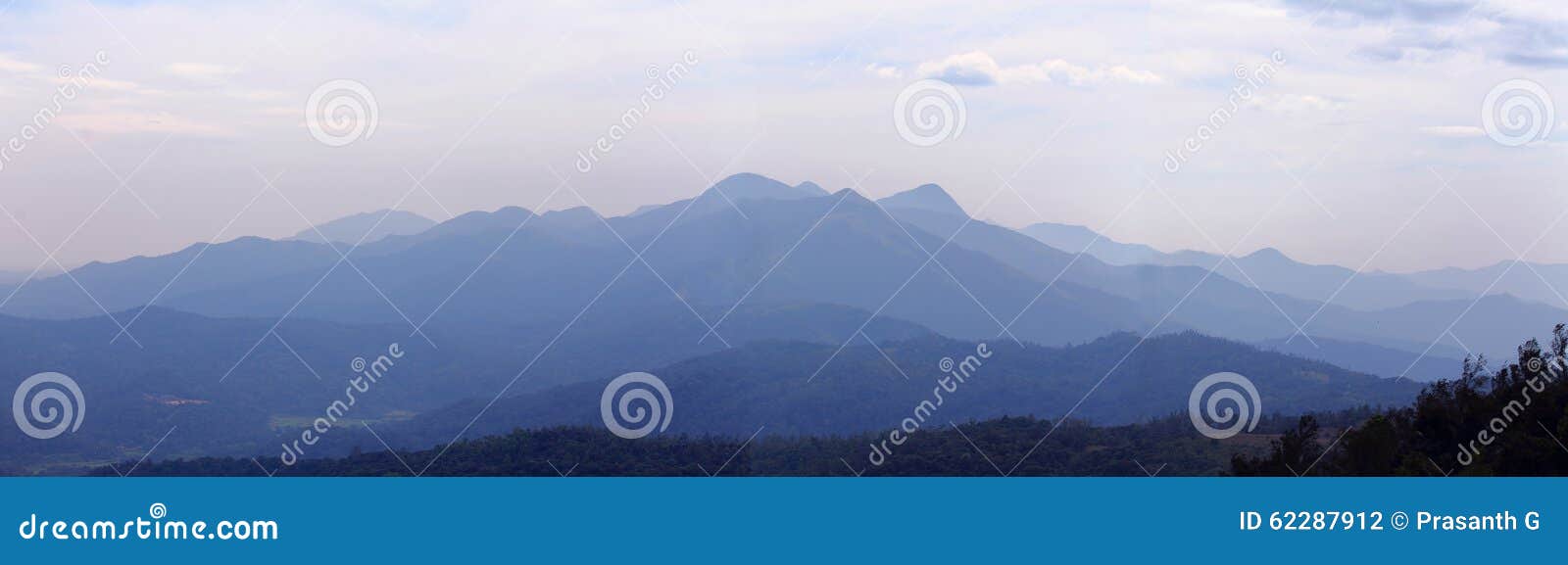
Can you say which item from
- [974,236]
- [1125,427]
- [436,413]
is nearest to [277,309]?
[436,413]

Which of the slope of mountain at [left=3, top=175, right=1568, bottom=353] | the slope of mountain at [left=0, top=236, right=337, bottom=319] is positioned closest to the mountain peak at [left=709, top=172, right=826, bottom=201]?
the slope of mountain at [left=3, top=175, right=1568, bottom=353]

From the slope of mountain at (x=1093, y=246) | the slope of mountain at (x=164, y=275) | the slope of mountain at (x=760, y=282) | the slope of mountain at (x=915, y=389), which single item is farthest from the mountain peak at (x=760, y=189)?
the slope of mountain at (x=915, y=389)

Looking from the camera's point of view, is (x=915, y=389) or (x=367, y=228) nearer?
(x=915, y=389)

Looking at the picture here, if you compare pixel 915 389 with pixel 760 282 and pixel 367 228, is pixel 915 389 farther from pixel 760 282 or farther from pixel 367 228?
pixel 367 228

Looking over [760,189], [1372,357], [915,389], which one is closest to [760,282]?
[760,189]

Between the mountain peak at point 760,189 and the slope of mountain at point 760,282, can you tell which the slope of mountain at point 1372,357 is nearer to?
the slope of mountain at point 760,282

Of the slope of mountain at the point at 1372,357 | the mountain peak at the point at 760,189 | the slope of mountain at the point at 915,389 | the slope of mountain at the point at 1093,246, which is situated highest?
the mountain peak at the point at 760,189

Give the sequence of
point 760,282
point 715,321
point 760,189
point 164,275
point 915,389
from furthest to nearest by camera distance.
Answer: point 760,189, point 164,275, point 760,282, point 715,321, point 915,389
